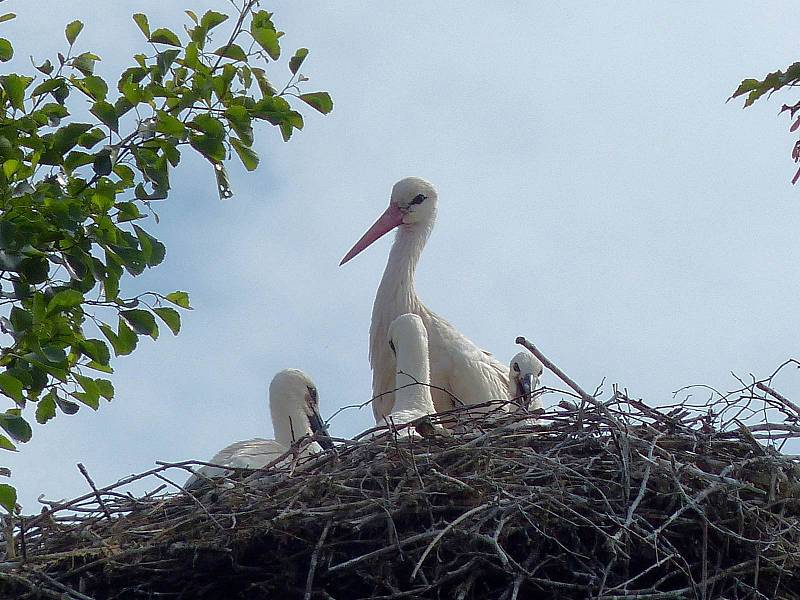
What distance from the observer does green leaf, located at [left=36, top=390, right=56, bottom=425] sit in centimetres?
430

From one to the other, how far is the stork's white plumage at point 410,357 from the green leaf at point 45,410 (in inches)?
76.8

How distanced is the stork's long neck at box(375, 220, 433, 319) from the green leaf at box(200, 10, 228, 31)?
3.04 m

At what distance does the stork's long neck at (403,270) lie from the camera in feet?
24.2

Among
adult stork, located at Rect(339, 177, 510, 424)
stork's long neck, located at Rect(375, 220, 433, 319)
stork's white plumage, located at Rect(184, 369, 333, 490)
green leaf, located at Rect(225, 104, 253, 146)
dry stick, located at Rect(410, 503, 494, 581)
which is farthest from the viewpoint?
stork's long neck, located at Rect(375, 220, 433, 319)

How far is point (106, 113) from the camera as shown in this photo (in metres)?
4.22

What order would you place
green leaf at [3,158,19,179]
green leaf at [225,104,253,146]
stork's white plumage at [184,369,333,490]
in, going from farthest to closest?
stork's white plumage at [184,369,333,490]
green leaf at [225,104,253,146]
green leaf at [3,158,19,179]

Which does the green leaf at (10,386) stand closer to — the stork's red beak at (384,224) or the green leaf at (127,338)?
the green leaf at (127,338)

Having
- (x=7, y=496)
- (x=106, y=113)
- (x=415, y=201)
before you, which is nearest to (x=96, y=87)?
(x=106, y=113)

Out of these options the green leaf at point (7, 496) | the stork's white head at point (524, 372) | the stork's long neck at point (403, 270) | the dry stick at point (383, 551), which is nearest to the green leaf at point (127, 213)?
the green leaf at point (7, 496)

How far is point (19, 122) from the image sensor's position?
14.0ft

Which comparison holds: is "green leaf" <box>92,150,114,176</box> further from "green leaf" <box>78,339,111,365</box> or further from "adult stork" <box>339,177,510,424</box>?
"adult stork" <box>339,177,510,424</box>

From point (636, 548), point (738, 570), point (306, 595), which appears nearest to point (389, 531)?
point (306, 595)

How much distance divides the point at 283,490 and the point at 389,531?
0.43 meters

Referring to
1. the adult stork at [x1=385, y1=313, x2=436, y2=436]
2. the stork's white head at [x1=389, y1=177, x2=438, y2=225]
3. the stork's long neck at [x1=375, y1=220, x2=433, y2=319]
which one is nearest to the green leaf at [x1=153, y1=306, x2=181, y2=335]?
the adult stork at [x1=385, y1=313, x2=436, y2=436]
